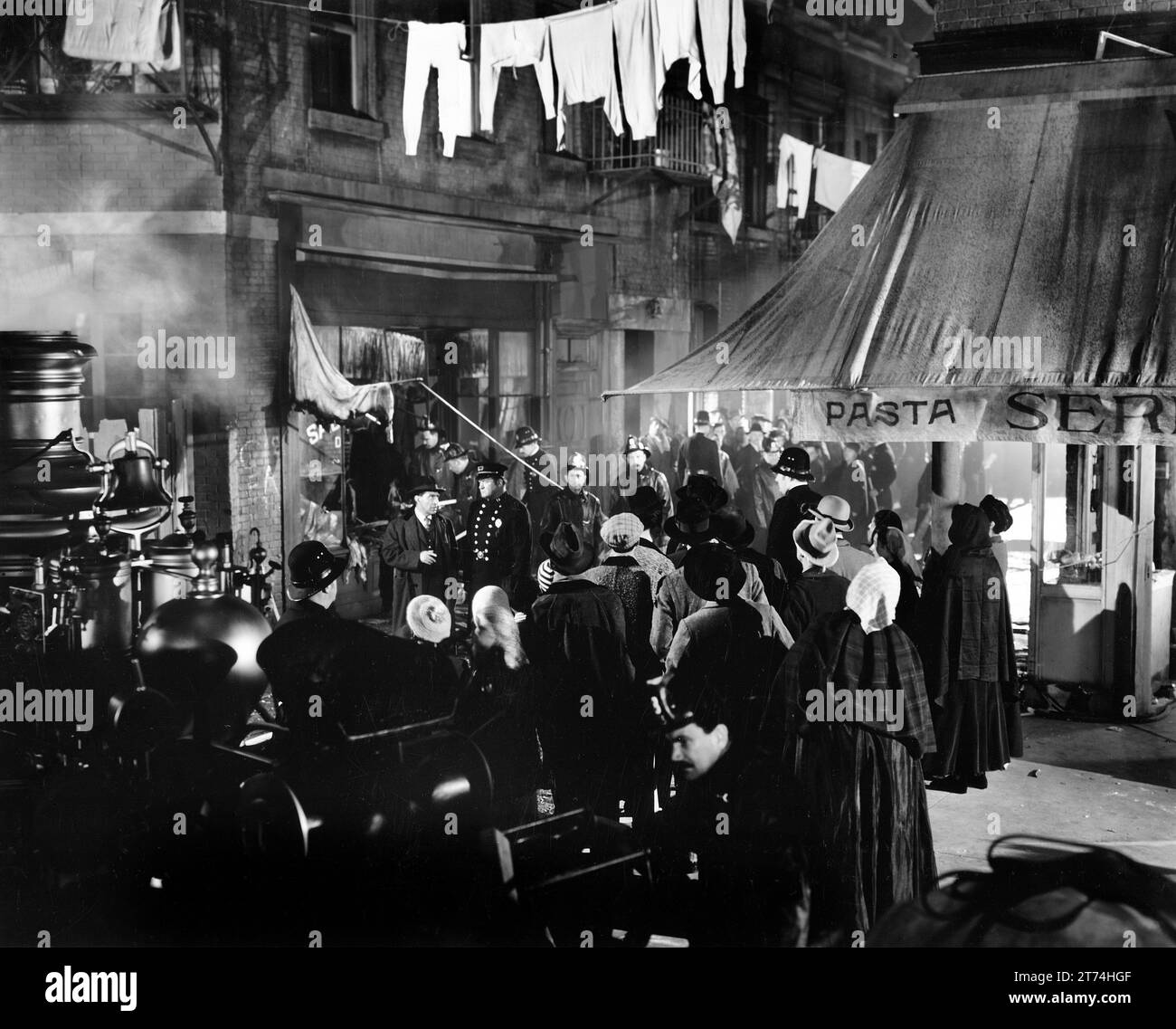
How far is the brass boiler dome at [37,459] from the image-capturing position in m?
6.94

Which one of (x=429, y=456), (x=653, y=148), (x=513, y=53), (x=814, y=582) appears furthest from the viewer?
(x=653, y=148)

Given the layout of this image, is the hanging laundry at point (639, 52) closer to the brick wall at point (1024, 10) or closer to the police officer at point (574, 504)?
the brick wall at point (1024, 10)

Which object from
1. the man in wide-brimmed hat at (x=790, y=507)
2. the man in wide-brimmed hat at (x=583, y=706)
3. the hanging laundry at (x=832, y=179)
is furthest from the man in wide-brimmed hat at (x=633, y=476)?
the man in wide-brimmed hat at (x=583, y=706)

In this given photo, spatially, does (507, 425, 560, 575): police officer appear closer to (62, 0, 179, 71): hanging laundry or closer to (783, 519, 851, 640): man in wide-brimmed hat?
(783, 519, 851, 640): man in wide-brimmed hat

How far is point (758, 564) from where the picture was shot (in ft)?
25.6

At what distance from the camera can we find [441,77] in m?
10.2

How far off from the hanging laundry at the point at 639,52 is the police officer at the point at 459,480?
273cm

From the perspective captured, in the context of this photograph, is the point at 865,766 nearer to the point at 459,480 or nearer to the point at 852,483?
the point at 459,480

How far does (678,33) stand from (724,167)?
2669 mm

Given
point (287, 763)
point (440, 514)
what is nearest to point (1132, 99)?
point (440, 514)

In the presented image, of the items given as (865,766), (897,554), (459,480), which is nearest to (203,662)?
(865,766)

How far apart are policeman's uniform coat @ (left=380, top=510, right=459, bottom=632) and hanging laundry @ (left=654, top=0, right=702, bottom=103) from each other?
3.73 m

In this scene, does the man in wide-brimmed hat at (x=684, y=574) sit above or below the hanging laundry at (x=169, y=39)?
below

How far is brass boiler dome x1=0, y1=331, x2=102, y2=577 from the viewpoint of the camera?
22.8 feet
